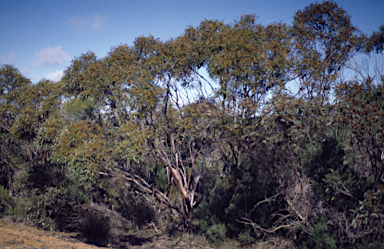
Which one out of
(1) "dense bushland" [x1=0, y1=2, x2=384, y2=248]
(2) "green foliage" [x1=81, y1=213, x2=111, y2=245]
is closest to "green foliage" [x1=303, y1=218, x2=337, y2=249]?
(1) "dense bushland" [x1=0, y1=2, x2=384, y2=248]

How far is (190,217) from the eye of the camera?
34.0ft

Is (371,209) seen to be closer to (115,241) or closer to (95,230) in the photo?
(115,241)

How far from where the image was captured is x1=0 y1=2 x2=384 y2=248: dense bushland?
7.14m

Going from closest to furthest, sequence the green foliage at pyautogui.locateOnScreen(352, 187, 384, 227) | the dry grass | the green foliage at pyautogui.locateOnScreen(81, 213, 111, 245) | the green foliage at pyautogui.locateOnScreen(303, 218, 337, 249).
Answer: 1. the green foliage at pyautogui.locateOnScreen(352, 187, 384, 227)
2. the dry grass
3. the green foliage at pyautogui.locateOnScreen(303, 218, 337, 249)
4. the green foliage at pyautogui.locateOnScreen(81, 213, 111, 245)

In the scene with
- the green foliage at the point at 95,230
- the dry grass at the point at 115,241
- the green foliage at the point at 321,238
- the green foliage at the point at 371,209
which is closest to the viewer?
the green foliage at the point at 371,209

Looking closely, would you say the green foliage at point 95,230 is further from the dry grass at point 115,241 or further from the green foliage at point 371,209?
the green foliage at point 371,209

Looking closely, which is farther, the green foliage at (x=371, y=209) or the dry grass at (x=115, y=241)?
the dry grass at (x=115, y=241)

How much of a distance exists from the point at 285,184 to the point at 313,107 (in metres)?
2.80

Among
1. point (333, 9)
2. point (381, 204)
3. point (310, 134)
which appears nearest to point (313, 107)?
point (310, 134)

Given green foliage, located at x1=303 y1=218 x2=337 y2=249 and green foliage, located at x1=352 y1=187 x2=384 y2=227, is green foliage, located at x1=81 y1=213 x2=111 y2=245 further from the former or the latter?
green foliage, located at x1=352 y1=187 x2=384 y2=227

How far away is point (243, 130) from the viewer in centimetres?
758

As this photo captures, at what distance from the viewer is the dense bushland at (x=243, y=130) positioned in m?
7.14

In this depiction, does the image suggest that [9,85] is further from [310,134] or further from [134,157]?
[310,134]

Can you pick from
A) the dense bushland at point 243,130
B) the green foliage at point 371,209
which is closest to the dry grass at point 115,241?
the dense bushland at point 243,130
